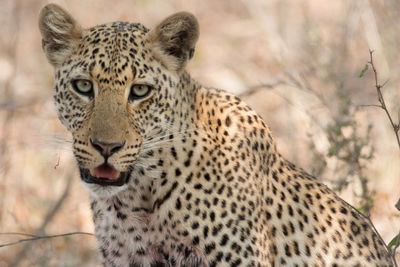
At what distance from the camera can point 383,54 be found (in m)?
10.9

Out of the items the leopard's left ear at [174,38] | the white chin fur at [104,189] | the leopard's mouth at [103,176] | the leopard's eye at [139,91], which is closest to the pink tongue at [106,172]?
the leopard's mouth at [103,176]

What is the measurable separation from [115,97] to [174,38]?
771mm

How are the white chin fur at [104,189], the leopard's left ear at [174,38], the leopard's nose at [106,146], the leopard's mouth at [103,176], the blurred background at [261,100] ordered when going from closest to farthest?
the leopard's nose at [106,146], the leopard's mouth at [103,176], the white chin fur at [104,189], the leopard's left ear at [174,38], the blurred background at [261,100]

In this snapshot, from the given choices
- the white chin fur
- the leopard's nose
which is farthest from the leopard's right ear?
the white chin fur

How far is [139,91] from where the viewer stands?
5.51 metres

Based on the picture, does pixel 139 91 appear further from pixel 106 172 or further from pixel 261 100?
pixel 261 100

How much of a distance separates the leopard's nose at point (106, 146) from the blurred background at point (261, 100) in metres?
0.47

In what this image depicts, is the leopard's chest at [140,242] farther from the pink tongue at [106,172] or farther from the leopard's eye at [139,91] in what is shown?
the leopard's eye at [139,91]

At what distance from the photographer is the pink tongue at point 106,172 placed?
5.40m

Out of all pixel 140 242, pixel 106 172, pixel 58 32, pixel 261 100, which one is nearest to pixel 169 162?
pixel 106 172

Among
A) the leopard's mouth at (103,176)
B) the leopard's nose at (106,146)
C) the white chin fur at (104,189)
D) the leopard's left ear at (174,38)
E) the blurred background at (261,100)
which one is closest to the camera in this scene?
the leopard's nose at (106,146)

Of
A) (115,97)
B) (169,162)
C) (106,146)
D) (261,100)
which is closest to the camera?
(106,146)

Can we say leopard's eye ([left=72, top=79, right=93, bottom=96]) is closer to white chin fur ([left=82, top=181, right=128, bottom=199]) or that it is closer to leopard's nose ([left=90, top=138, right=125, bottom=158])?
leopard's nose ([left=90, top=138, right=125, bottom=158])

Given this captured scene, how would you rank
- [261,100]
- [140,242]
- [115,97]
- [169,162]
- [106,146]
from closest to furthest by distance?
[106,146] → [115,97] → [169,162] → [140,242] → [261,100]
